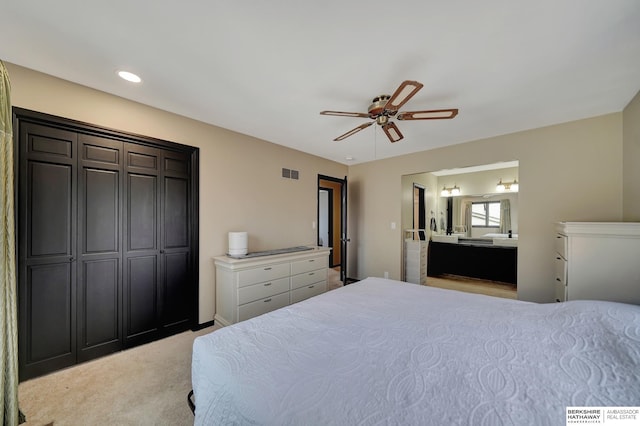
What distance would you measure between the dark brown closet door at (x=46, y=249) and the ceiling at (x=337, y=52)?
2.20 feet

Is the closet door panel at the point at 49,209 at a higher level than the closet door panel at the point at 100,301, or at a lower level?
higher

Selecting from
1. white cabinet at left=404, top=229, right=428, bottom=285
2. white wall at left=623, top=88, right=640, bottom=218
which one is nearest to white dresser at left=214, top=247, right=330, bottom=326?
white cabinet at left=404, top=229, right=428, bottom=285

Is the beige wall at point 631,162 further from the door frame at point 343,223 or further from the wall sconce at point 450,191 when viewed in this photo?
the wall sconce at point 450,191

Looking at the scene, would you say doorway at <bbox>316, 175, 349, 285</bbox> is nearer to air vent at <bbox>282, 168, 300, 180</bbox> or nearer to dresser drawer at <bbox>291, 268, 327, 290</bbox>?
air vent at <bbox>282, 168, 300, 180</bbox>

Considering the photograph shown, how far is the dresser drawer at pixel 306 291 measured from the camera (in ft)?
10.9

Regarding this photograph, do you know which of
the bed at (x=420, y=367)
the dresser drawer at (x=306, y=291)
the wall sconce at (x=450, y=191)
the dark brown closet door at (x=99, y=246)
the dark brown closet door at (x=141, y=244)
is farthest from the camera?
the wall sconce at (x=450, y=191)

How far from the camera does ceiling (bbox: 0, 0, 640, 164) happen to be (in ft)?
4.47

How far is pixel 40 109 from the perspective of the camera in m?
1.99

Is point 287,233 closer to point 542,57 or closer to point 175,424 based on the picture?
point 175,424

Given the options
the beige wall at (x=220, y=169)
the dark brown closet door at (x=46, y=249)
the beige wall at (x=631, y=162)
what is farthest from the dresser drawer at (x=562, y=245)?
the dark brown closet door at (x=46, y=249)

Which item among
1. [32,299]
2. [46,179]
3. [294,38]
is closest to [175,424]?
[32,299]

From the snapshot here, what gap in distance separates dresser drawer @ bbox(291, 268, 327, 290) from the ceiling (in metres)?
2.21

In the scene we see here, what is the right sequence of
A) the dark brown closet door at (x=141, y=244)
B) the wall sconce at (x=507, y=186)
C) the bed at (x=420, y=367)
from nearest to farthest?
the bed at (x=420, y=367) → the dark brown closet door at (x=141, y=244) → the wall sconce at (x=507, y=186)

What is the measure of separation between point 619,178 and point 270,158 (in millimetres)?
4318
